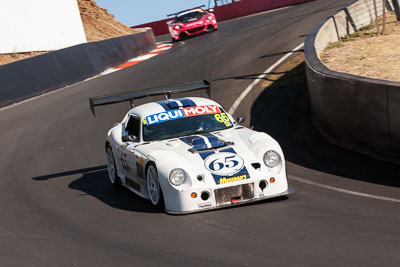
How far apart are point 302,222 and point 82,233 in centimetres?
261

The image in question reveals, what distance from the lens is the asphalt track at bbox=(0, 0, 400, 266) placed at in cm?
700

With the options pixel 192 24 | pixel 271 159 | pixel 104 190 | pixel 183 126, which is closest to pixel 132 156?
pixel 183 126

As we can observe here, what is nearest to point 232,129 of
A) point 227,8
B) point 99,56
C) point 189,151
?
point 189,151

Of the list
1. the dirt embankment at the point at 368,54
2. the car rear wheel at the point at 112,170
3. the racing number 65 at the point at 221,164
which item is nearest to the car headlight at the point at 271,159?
the racing number 65 at the point at 221,164

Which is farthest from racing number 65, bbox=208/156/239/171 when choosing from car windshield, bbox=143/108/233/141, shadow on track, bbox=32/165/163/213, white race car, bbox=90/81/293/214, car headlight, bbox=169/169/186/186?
car windshield, bbox=143/108/233/141

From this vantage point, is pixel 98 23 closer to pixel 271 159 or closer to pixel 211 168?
pixel 271 159

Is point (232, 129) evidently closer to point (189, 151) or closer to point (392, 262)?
point (189, 151)

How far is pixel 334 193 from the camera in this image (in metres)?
9.67

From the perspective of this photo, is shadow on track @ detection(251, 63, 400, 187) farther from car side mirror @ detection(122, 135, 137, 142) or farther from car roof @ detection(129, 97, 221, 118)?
car side mirror @ detection(122, 135, 137, 142)

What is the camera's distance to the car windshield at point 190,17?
3480 centimetres

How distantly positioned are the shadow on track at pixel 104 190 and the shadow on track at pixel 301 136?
3111 millimetres

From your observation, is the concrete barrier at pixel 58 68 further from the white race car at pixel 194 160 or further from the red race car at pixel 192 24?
the white race car at pixel 194 160

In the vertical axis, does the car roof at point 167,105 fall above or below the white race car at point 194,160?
above

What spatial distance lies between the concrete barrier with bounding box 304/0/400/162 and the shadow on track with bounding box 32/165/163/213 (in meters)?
3.91
